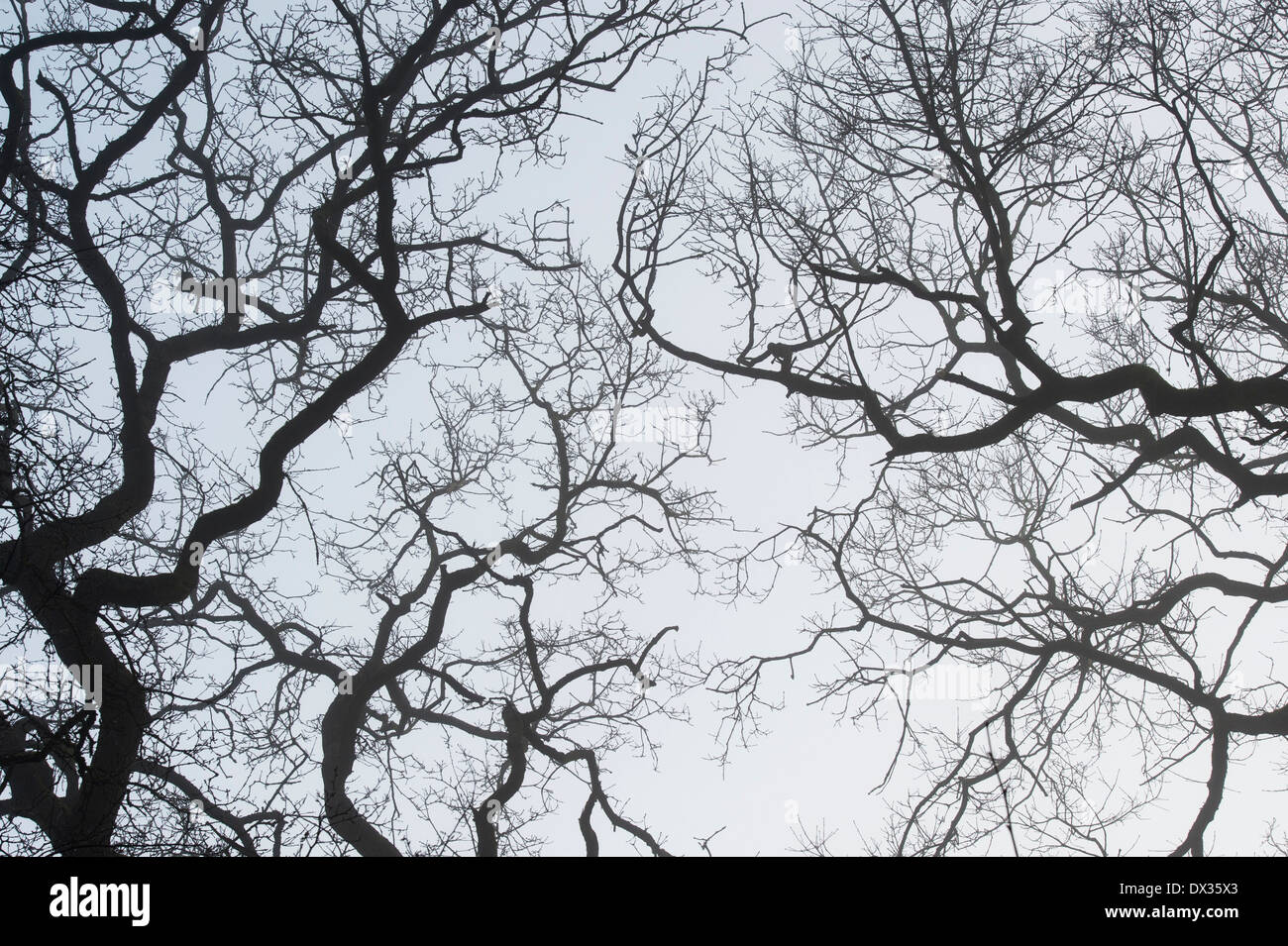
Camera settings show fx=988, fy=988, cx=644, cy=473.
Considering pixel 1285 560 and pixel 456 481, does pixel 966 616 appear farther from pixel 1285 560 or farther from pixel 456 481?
pixel 456 481

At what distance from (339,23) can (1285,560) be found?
942cm

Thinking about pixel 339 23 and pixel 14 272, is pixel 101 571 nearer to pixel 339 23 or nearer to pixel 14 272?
pixel 14 272

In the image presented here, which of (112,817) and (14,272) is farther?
(112,817)

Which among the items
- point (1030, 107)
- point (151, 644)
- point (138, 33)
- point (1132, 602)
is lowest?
point (151, 644)

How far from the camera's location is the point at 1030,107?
7.23 meters
